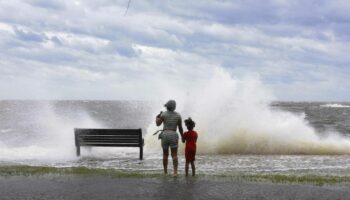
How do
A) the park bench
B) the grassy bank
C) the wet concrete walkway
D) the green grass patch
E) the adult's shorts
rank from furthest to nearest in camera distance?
1. the park bench
2. the adult's shorts
3. the grassy bank
4. the green grass patch
5. the wet concrete walkway

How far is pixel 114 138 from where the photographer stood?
17953 millimetres

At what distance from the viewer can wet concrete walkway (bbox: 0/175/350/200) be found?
9.62 metres

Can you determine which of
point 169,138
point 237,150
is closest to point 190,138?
point 169,138

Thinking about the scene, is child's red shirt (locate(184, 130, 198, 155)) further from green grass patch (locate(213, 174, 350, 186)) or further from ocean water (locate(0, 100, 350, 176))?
ocean water (locate(0, 100, 350, 176))

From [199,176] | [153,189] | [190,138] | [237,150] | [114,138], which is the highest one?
[114,138]

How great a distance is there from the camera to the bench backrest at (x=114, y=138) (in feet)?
58.6

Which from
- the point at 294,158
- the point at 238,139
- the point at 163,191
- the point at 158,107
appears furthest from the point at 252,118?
the point at 163,191

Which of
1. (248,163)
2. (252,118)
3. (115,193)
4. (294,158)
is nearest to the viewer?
(115,193)

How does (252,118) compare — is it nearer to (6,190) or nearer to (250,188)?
(250,188)

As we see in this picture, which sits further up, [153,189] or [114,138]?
[114,138]

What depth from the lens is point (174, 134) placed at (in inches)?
470

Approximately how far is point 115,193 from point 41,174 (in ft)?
11.4

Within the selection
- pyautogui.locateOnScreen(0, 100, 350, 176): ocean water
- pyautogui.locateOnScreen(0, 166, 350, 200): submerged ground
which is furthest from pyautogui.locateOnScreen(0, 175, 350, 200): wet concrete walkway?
pyautogui.locateOnScreen(0, 100, 350, 176): ocean water

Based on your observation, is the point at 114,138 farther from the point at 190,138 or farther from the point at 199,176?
the point at 190,138
